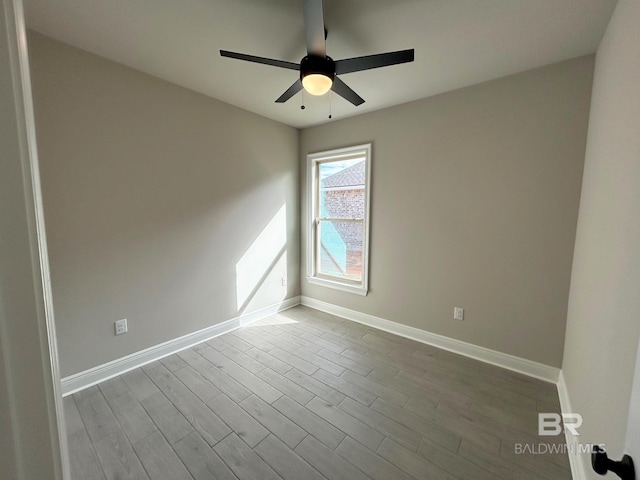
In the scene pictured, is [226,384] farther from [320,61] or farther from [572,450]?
[320,61]

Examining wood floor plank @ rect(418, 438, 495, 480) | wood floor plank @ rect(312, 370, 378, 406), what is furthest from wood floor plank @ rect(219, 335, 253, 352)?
Result: wood floor plank @ rect(418, 438, 495, 480)

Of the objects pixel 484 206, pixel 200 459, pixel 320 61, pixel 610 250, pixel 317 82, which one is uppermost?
pixel 320 61

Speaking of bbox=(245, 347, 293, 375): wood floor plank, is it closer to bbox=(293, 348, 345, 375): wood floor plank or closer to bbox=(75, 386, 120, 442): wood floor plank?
bbox=(293, 348, 345, 375): wood floor plank

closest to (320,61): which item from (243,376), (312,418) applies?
(312,418)

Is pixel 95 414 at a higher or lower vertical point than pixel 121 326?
lower

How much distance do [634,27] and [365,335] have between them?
9.42 ft

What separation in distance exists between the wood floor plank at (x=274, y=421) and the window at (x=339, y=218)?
1.73 m

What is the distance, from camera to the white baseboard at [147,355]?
200 cm

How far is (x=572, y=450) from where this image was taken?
151 centimetres

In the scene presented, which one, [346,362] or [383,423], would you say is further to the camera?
[346,362]

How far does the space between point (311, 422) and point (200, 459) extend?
682 mm

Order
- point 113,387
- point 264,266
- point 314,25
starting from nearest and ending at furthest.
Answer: point 314,25
point 113,387
point 264,266

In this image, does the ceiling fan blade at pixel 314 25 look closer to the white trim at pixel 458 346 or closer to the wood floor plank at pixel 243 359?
the wood floor plank at pixel 243 359

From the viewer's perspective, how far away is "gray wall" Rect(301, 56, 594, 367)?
6.70 ft
